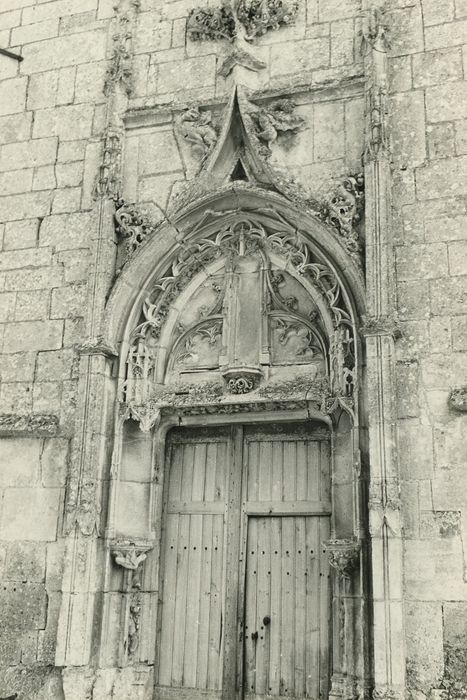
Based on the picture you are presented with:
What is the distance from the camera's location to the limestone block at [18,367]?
6.36 metres

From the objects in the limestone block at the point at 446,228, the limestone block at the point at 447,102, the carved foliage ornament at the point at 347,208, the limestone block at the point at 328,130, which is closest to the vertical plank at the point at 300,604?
the carved foliage ornament at the point at 347,208

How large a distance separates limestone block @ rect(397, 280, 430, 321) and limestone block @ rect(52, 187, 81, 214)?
2.83m

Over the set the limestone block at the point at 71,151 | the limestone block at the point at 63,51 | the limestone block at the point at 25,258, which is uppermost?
the limestone block at the point at 63,51

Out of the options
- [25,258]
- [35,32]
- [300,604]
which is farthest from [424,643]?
A: [35,32]

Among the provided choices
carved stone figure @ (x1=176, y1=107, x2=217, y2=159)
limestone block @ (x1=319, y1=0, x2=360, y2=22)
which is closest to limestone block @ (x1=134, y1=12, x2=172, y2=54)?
carved stone figure @ (x1=176, y1=107, x2=217, y2=159)

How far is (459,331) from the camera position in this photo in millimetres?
5238

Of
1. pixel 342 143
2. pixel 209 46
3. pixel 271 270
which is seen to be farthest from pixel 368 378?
pixel 209 46

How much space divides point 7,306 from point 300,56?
123 inches

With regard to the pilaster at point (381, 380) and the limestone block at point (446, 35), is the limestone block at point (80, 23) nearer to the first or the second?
the pilaster at point (381, 380)

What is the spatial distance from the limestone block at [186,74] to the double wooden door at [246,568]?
2.85m

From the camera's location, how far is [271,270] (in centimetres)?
610

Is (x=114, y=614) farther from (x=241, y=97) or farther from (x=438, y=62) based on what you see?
(x=438, y=62)

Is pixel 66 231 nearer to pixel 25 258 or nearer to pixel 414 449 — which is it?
pixel 25 258

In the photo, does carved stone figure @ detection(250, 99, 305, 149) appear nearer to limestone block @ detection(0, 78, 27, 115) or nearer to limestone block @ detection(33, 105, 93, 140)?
limestone block @ detection(33, 105, 93, 140)
